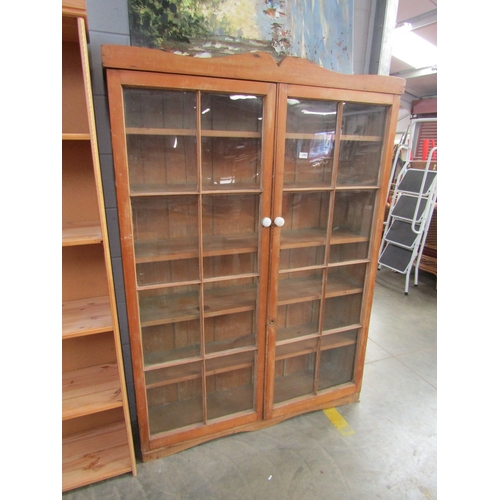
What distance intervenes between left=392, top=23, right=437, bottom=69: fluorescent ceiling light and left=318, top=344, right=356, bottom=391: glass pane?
532 cm

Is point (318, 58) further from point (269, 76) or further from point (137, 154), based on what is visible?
point (137, 154)

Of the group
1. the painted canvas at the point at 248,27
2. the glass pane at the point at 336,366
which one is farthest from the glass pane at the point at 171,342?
the painted canvas at the point at 248,27

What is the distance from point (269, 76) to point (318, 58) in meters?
0.55

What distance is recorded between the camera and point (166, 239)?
5.20 ft

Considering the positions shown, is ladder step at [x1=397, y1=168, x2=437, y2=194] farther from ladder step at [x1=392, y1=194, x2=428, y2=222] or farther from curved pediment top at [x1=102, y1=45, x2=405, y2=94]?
curved pediment top at [x1=102, y1=45, x2=405, y2=94]

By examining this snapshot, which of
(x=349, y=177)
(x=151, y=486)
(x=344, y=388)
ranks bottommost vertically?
(x=151, y=486)

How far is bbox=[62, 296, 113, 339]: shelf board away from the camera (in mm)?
1281

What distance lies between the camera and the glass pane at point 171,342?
1.64 m

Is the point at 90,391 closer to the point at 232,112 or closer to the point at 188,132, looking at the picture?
the point at 188,132

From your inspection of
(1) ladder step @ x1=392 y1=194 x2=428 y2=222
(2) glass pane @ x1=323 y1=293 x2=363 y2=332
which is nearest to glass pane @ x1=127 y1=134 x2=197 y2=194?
(2) glass pane @ x1=323 y1=293 x2=363 y2=332

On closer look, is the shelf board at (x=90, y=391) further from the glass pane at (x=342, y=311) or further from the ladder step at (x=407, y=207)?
the ladder step at (x=407, y=207)

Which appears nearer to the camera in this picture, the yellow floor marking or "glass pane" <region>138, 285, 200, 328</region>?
"glass pane" <region>138, 285, 200, 328</region>

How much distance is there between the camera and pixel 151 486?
1.56m
